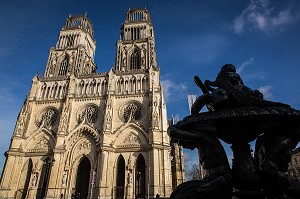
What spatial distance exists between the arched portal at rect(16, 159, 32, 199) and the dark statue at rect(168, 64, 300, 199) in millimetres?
29391

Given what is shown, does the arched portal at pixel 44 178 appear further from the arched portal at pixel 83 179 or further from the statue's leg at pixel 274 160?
the statue's leg at pixel 274 160

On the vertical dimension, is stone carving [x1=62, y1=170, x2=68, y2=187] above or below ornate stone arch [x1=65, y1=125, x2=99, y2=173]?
below

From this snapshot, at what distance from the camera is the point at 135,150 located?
26062 millimetres

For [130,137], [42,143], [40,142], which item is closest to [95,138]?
[130,137]

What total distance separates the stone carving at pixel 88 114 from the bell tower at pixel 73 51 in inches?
257

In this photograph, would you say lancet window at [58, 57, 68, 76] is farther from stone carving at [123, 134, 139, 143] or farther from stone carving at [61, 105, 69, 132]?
stone carving at [123, 134, 139, 143]

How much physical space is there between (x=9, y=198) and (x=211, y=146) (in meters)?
29.7

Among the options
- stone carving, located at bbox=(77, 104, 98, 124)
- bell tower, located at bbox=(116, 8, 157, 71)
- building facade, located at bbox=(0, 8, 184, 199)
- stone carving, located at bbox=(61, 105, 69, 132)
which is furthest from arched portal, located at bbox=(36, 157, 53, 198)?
bell tower, located at bbox=(116, 8, 157, 71)

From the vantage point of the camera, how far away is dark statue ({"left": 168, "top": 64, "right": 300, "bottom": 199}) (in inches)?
143

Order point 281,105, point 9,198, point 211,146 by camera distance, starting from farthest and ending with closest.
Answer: point 9,198 < point 281,105 < point 211,146

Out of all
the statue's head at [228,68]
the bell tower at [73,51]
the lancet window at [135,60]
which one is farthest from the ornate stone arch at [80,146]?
the statue's head at [228,68]

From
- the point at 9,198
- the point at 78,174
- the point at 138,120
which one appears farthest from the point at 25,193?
the point at 138,120

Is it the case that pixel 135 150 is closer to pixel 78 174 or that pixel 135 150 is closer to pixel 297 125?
pixel 78 174

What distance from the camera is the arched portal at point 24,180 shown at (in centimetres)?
2619
